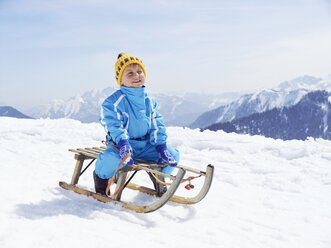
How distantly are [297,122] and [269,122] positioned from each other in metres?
20.3

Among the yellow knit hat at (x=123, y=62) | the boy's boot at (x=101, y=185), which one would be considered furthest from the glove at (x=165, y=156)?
the yellow knit hat at (x=123, y=62)

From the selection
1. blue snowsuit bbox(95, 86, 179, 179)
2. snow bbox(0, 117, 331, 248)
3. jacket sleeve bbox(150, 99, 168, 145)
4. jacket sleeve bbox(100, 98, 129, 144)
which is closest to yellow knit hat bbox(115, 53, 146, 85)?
blue snowsuit bbox(95, 86, 179, 179)

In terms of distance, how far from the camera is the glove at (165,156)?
459 cm

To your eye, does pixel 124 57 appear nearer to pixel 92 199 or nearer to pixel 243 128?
pixel 92 199

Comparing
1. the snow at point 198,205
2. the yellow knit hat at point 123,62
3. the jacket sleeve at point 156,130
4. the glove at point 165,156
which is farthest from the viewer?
the jacket sleeve at point 156,130

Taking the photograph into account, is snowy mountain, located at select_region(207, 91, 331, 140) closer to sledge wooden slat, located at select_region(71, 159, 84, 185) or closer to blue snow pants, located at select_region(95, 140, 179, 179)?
sledge wooden slat, located at select_region(71, 159, 84, 185)

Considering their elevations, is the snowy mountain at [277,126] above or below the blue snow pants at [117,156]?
above

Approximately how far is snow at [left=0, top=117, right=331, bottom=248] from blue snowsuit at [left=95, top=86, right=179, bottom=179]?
54cm

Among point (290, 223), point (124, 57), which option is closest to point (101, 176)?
point (124, 57)

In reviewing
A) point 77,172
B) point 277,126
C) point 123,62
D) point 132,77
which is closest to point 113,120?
point 132,77

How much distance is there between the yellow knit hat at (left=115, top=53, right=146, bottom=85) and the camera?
4719mm

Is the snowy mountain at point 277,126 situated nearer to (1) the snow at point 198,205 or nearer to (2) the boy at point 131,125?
(1) the snow at point 198,205

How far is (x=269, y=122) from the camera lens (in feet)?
616

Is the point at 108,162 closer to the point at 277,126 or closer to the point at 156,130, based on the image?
the point at 156,130
